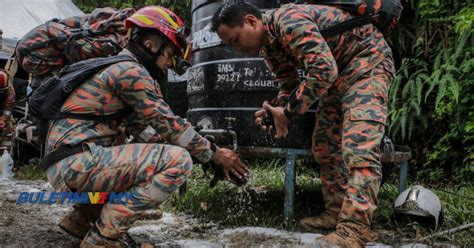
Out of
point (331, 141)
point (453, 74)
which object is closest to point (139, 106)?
point (331, 141)

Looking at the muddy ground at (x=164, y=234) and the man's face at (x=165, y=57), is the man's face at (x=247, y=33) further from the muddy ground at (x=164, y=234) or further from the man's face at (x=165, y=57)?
the muddy ground at (x=164, y=234)

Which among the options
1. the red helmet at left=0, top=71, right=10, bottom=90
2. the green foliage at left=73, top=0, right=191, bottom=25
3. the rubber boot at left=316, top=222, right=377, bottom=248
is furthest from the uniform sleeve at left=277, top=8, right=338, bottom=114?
the green foliage at left=73, top=0, right=191, bottom=25

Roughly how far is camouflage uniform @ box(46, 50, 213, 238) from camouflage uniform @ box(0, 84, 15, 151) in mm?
4541

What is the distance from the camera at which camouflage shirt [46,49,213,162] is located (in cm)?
250

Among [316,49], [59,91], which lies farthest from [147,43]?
[316,49]

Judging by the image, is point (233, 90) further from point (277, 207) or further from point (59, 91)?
point (59, 91)

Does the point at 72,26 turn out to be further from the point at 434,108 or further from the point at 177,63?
the point at 434,108

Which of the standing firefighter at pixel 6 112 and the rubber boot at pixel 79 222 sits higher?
the rubber boot at pixel 79 222

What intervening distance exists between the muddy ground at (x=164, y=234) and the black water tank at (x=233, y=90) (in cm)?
65

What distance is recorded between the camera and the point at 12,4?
11.6m

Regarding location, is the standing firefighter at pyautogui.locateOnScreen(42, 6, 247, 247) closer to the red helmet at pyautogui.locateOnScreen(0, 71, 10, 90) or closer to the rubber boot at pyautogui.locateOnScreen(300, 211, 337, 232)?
the rubber boot at pyautogui.locateOnScreen(300, 211, 337, 232)

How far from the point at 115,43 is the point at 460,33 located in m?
3.44

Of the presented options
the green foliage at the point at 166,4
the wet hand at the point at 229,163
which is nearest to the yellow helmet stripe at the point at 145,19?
the wet hand at the point at 229,163

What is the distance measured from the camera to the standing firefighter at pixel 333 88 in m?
2.63
